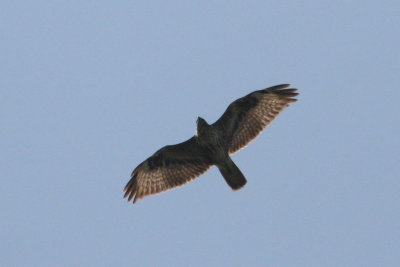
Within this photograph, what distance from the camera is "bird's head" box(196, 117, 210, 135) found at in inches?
490

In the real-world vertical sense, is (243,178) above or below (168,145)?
below

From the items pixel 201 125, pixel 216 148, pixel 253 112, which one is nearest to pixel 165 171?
pixel 216 148

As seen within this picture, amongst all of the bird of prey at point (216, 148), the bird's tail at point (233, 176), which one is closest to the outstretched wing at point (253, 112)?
the bird of prey at point (216, 148)

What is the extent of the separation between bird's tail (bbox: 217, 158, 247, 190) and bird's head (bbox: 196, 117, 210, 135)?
31.2 inches

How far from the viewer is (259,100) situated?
1345cm

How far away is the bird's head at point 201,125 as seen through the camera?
12438 mm

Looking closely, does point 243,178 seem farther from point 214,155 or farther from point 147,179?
point 147,179

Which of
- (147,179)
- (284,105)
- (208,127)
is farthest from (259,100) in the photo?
(147,179)

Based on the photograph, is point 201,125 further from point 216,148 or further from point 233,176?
point 233,176

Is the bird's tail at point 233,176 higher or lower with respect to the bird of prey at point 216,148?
lower

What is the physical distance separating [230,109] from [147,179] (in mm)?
2433

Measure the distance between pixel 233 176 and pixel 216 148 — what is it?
2.18 ft

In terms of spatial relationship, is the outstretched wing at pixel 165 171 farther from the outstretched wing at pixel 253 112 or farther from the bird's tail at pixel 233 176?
the outstretched wing at pixel 253 112

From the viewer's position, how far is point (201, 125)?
1250cm
